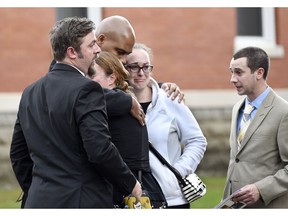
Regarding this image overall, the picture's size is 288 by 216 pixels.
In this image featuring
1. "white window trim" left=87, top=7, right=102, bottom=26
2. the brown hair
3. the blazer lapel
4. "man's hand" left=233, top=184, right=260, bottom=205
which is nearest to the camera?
the brown hair

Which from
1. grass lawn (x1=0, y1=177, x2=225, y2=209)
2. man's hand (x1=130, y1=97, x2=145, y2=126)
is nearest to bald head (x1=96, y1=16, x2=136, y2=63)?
man's hand (x1=130, y1=97, x2=145, y2=126)

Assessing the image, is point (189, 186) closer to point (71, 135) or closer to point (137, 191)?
point (137, 191)

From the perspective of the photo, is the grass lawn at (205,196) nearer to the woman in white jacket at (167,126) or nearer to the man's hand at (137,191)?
the woman in white jacket at (167,126)

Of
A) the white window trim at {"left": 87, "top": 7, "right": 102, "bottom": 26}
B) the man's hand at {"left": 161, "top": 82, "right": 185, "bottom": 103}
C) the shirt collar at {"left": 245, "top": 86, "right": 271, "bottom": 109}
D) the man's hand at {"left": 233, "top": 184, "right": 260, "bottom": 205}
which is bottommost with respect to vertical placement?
the man's hand at {"left": 233, "top": 184, "right": 260, "bottom": 205}

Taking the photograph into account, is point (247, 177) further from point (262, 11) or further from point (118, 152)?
point (262, 11)

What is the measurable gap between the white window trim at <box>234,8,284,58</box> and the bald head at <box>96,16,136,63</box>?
9124 millimetres

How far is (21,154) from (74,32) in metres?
0.82

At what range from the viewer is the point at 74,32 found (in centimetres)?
479

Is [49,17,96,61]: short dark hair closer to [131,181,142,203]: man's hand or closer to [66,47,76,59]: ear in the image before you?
[66,47,76,59]: ear

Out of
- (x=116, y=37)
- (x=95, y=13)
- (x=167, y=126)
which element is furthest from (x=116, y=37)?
(x=95, y=13)

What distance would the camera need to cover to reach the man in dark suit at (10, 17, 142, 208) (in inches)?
182

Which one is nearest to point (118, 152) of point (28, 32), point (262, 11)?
point (28, 32)

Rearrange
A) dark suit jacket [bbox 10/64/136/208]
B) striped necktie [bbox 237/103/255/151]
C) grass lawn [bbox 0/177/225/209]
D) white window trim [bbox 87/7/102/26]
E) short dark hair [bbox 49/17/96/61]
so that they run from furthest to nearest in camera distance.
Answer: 1. white window trim [bbox 87/7/102/26]
2. grass lawn [bbox 0/177/225/209]
3. striped necktie [bbox 237/103/255/151]
4. short dark hair [bbox 49/17/96/61]
5. dark suit jacket [bbox 10/64/136/208]

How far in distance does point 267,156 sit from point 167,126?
A: 2.22 ft
